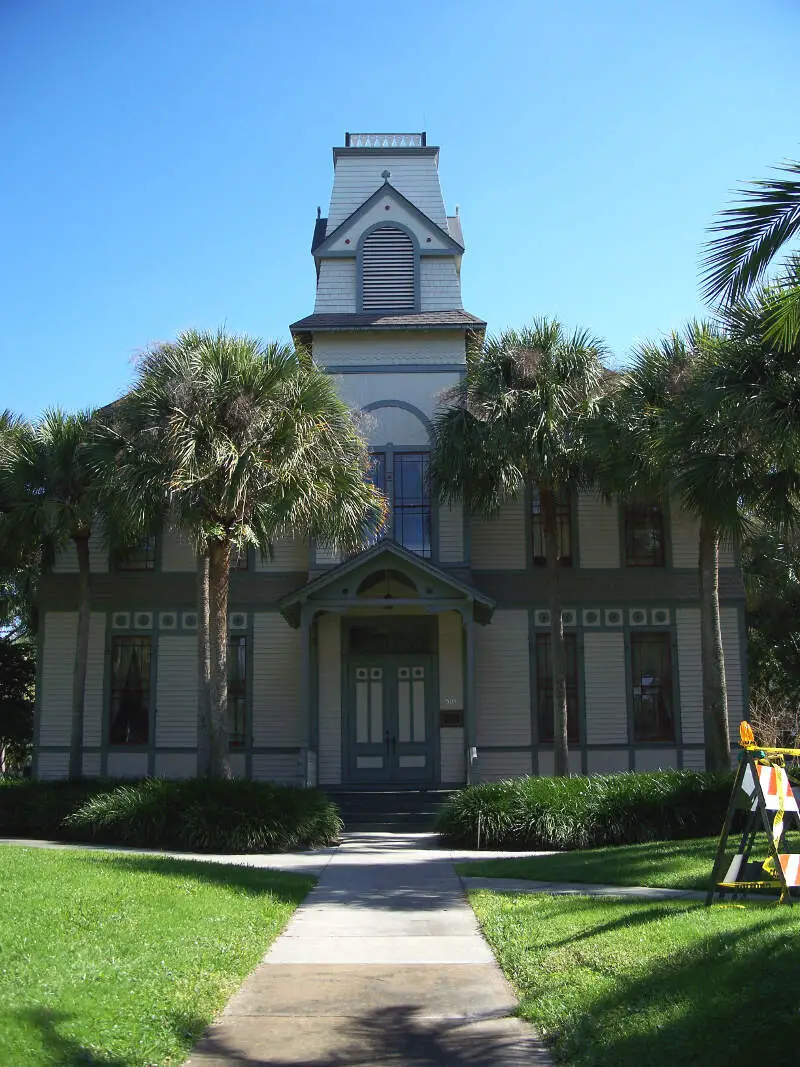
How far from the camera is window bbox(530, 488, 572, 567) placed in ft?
72.7

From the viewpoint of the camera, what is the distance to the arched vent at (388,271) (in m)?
22.7

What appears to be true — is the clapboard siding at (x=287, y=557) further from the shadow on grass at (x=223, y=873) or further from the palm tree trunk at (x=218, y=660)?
the shadow on grass at (x=223, y=873)

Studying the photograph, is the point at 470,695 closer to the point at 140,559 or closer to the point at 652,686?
the point at 652,686

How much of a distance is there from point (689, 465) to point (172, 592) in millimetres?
11427

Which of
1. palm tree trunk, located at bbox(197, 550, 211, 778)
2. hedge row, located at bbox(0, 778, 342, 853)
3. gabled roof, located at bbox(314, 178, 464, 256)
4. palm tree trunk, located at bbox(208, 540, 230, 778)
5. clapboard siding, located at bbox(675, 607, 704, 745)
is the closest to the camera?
hedge row, located at bbox(0, 778, 342, 853)

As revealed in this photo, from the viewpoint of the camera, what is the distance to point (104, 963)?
7047 millimetres

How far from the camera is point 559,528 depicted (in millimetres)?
22281

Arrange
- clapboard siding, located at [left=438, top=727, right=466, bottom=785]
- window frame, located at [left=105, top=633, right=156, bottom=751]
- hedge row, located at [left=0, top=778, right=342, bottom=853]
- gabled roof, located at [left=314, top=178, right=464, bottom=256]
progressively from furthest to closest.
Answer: gabled roof, located at [left=314, top=178, right=464, bottom=256], window frame, located at [left=105, top=633, right=156, bottom=751], clapboard siding, located at [left=438, top=727, right=466, bottom=785], hedge row, located at [left=0, top=778, right=342, bottom=853]

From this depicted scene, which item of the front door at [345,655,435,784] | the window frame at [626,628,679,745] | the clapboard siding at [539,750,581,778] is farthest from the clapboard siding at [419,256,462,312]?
the clapboard siding at [539,750,581,778]

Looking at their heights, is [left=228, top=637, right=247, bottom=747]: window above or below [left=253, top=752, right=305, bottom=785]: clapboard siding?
above

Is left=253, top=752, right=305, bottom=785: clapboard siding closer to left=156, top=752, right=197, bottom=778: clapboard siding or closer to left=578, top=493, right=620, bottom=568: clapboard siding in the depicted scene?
left=156, top=752, right=197, bottom=778: clapboard siding

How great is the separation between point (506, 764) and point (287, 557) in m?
6.06

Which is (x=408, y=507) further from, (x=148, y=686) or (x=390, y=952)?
(x=390, y=952)

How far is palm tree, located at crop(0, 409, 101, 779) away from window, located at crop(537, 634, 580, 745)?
8.85 meters
